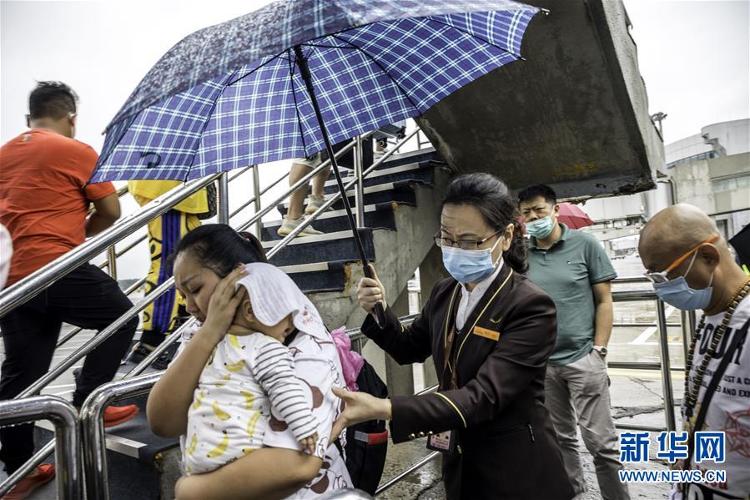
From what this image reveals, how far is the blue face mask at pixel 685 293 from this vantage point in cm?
154

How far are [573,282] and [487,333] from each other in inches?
65.6

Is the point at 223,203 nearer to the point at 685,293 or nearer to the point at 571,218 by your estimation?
the point at 685,293

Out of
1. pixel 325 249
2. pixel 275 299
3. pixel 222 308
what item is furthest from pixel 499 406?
pixel 325 249

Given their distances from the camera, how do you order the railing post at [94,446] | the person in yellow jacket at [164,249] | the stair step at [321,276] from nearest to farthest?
1. the railing post at [94,446]
2. the person in yellow jacket at [164,249]
3. the stair step at [321,276]

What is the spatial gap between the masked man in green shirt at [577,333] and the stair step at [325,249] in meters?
1.11

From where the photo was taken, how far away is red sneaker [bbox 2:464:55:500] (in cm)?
218

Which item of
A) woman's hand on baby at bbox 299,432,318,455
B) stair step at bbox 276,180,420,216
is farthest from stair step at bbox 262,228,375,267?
woman's hand on baby at bbox 299,432,318,455

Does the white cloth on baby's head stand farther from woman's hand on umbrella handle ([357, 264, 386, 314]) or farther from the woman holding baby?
woman's hand on umbrella handle ([357, 264, 386, 314])

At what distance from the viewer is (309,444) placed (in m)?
1.06

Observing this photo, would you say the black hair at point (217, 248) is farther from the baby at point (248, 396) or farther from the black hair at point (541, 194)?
the black hair at point (541, 194)

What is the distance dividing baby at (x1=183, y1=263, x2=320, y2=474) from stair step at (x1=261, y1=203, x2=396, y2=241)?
2.56m

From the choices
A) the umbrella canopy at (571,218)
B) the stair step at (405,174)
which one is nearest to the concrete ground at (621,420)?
the umbrella canopy at (571,218)

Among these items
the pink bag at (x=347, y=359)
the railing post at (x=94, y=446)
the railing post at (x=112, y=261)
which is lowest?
the railing post at (x=94, y=446)

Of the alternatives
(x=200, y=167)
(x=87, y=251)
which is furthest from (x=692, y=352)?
(x=87, y=251)
